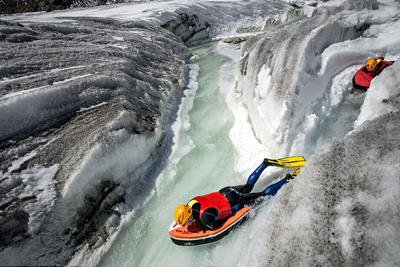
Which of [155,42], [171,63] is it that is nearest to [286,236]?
[171,63]

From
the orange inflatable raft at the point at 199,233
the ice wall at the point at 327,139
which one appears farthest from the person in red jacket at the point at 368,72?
the orange inflatable raft at the point at 199,233

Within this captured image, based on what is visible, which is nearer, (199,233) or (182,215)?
(182,215)

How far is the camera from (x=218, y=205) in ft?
14.7

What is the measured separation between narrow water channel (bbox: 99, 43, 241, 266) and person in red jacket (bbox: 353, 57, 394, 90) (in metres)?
3.73

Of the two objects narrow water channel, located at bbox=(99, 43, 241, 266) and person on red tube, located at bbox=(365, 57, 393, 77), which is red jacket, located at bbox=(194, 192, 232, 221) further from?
person on red tube, located at bbox=(365, 57, 393, 77)

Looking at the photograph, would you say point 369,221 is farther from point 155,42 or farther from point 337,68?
point 155,42

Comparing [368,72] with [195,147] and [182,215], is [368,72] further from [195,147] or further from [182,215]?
[182,215]

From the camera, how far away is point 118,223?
507 cm

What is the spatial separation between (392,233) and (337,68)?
589cm

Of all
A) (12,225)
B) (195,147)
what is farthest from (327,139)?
(12,225)

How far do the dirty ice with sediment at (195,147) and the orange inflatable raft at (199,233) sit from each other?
0.81 ft

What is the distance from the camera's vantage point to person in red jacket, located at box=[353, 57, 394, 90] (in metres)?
6.24

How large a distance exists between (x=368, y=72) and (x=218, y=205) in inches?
213

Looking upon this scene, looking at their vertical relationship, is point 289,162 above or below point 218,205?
above
